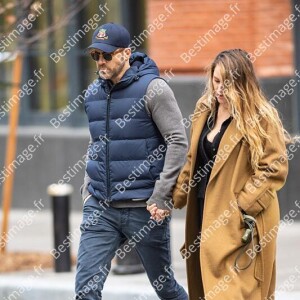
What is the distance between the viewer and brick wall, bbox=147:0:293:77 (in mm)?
13273

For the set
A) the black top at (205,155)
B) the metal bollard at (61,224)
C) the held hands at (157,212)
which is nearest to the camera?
the black top at (205,155)

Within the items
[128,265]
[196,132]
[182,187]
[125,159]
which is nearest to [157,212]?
[182,187]

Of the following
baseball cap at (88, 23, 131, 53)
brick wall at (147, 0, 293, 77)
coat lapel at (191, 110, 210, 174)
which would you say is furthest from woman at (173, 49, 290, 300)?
brick wall at (147, 0, 293, 77)

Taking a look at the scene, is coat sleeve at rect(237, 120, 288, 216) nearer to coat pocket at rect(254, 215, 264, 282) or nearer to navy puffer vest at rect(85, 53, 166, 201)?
coat pocket at rect(254, 215, 264, 282)

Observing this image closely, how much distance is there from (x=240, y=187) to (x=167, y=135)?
2.28 ft

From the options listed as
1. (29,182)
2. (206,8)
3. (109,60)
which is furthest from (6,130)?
(109,60)

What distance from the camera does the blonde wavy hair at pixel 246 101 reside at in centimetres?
682

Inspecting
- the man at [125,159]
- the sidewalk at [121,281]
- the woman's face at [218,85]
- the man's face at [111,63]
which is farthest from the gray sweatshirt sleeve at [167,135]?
the sidewalk at [121,281]

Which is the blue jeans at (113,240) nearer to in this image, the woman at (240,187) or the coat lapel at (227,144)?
the woman at (240,187)

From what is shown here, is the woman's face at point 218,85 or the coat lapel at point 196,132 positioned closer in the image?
the woman's face at point 218,85

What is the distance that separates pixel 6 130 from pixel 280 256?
233 inches

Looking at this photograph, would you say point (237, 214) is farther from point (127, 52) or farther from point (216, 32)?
point (216, 32)

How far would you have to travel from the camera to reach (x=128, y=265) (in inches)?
400

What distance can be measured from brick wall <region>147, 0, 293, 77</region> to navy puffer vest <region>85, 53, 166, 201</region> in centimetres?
592
